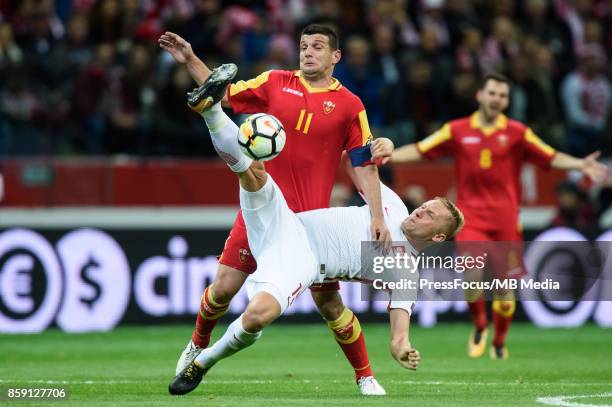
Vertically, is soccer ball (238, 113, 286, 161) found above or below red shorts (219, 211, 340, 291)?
above

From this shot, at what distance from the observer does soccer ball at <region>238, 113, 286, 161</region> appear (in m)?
8.28

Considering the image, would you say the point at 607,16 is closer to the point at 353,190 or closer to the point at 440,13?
the point at 440,13

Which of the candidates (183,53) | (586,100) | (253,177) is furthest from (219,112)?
(586,100)

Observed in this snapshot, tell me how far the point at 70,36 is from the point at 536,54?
6861 mm

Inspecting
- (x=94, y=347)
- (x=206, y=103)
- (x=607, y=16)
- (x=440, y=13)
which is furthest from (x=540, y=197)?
(x=206, y=103)

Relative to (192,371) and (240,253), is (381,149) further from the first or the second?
(192,371)

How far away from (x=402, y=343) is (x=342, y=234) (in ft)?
3.32

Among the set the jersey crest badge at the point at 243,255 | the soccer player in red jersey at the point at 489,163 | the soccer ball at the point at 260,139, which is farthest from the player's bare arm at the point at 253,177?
the soccer player in red jersey at the point at 489,163

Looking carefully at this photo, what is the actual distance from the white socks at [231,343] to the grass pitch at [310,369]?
277 millimetres

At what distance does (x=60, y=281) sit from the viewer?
1527 centimetres

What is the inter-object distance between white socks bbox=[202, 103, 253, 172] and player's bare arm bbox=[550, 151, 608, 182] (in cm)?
510

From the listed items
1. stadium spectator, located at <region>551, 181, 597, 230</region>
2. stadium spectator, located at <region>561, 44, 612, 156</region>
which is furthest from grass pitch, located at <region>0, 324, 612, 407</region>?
stadium spectator, located at <region>561, 44, 612, 156</region>

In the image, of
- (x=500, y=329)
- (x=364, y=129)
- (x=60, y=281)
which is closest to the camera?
(x=364, y=129)

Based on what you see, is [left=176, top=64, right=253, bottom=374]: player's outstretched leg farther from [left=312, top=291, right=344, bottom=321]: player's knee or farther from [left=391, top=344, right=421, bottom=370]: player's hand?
[left=391, top=344, right=421, bottom=370]: player's hand
